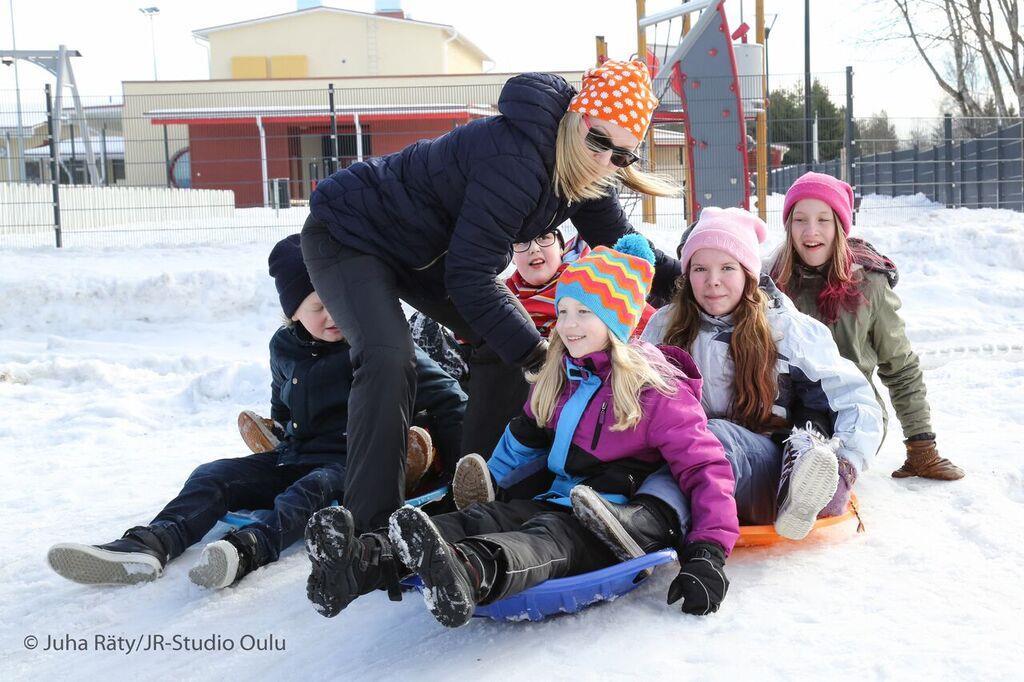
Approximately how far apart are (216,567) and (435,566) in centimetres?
108

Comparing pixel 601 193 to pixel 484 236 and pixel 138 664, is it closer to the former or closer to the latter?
Answer: pixel 484 236

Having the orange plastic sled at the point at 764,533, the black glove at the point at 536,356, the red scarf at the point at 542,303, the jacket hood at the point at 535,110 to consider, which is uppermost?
the jacket hood at the point at 535,110

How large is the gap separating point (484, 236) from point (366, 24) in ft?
95.5

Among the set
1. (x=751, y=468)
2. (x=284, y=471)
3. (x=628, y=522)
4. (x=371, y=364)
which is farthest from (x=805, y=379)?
(x=284, y=471)

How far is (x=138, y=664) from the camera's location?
2293mm

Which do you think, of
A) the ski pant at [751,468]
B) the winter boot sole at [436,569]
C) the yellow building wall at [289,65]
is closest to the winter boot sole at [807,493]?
the ski pant at [751,468]

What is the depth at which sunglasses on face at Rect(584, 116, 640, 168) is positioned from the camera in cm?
246

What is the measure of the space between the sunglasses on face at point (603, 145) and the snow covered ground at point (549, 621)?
1116 mm

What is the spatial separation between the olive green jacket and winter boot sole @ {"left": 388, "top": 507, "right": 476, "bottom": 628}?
81.4 inches

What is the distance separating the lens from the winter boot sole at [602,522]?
218cm

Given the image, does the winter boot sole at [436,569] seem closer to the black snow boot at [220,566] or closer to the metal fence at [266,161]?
the black snow boot at [220,566]

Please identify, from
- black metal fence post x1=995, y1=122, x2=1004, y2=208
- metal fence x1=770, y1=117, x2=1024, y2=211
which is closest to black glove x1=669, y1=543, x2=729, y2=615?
metal fence x1=770, y1=117, x2=1024, y2=211

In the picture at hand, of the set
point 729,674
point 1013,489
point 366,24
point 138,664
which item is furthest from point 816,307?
point 366,24

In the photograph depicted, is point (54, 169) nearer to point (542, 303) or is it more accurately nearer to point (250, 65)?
point (542, 303)
